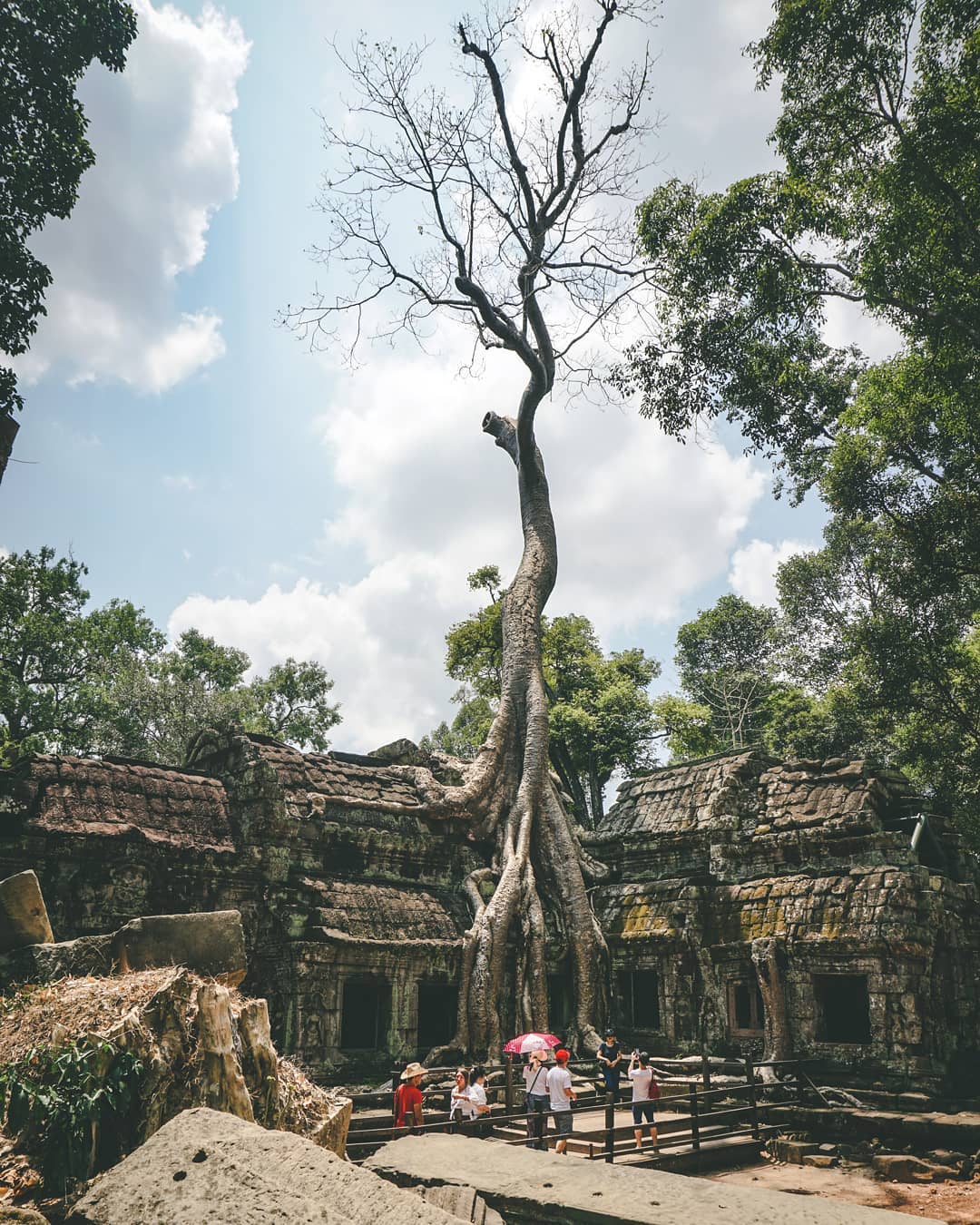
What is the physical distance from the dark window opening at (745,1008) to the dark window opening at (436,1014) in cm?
433

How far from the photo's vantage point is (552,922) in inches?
598

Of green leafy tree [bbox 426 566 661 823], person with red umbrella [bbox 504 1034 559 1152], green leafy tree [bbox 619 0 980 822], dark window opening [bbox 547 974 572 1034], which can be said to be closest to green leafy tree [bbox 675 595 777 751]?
green leafy tree [bbox 426 566 661 823]

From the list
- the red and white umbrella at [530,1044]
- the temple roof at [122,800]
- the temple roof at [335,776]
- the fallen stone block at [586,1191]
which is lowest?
the red and white umbrella at [530,1044]

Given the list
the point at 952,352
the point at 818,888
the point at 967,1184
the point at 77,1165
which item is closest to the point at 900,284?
the point at 952,352

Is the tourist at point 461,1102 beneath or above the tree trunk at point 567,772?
beneath

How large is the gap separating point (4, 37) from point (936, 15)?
12622mm

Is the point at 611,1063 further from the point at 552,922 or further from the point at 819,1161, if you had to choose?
the point at 552,922

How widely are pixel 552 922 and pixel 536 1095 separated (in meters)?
6.28

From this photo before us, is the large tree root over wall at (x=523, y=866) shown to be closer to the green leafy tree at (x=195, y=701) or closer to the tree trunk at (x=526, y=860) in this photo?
the tree trunk at (x=526, y=860)

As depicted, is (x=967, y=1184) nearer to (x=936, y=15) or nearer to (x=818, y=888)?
(x=818, y=888)

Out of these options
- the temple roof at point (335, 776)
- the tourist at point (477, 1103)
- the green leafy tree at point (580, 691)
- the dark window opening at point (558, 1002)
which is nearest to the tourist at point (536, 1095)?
the tourist at point (477, 1103)

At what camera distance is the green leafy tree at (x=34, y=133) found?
1195cm

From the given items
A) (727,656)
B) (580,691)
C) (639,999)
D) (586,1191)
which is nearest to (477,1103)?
(586,1191)

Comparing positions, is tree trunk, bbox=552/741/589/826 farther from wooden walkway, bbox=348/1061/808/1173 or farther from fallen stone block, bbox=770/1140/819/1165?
fallen stone block, bbox=770/1140/819/1165
